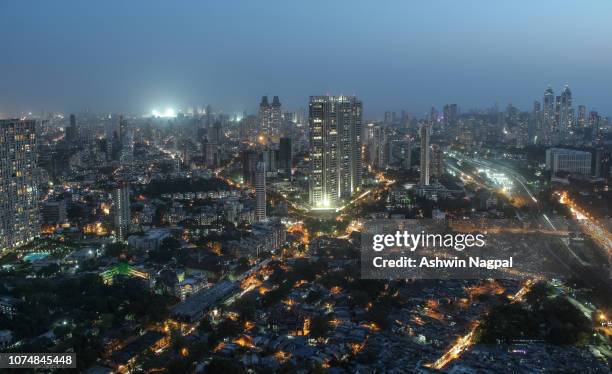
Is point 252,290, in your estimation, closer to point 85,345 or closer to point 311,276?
point 311,276

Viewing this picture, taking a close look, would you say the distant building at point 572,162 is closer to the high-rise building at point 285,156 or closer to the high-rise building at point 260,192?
the high-rise building at point 285,156

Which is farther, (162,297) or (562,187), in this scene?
(562,187)

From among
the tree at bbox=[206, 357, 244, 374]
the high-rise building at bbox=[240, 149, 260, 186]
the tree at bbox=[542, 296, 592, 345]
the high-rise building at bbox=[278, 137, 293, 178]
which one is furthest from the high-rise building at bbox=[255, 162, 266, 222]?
the tree at bbox=[206, 357, 244, 374]

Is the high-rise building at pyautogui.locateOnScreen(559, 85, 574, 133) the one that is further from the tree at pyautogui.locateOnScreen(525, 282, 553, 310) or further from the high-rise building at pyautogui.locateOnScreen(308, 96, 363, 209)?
the tree at pyautogui.locateOnScreen(525, 282, 553, 310)

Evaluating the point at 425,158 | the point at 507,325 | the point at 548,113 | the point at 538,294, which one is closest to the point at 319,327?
the point at 507,325

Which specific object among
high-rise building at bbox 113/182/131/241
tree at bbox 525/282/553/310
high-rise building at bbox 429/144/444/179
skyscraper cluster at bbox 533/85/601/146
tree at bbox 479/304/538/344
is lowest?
tree at bbox 479/304/538/344

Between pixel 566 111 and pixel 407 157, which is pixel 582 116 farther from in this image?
pixel 407 157

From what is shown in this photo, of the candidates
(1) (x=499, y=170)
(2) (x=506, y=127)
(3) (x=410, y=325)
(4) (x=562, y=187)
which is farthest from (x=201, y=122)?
(3) (x=410, y=325)
